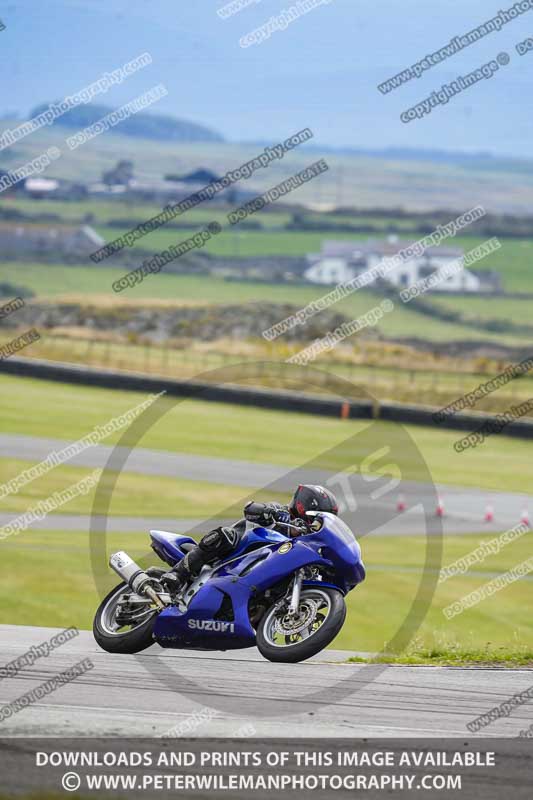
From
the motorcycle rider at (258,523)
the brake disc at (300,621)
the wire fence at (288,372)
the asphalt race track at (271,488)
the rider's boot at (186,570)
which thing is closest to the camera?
the brake disc at (300,621)

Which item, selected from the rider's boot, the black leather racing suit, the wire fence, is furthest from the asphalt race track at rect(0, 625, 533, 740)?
the wire fence

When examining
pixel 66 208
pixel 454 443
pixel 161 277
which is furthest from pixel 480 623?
pixel 66 208

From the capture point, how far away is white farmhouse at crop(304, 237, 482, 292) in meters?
146

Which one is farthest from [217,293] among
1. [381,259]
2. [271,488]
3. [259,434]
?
[271,488]

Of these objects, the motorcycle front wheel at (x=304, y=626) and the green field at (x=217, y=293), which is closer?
the motorcycle front wheel at (x=304, y=626)

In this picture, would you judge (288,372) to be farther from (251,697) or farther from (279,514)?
(251,697)

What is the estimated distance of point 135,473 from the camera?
33156 mm

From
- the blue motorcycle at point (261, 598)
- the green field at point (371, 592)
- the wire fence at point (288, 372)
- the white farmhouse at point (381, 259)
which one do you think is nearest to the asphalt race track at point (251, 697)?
the blue motorcycle at point (261, 598)

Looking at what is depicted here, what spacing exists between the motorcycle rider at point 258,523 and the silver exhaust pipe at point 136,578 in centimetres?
18

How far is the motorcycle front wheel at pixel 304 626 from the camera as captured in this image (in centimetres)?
832

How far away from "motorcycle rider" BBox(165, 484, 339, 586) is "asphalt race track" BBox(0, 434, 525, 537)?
15958mm

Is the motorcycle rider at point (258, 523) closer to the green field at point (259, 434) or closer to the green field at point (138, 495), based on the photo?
the green field at point (138, 495)

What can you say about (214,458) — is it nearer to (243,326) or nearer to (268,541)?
(268,541)

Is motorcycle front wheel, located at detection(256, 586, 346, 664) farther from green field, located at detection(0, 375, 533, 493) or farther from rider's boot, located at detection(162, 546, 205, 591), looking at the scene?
green field, located at detection(0, 375, 533, 493)
